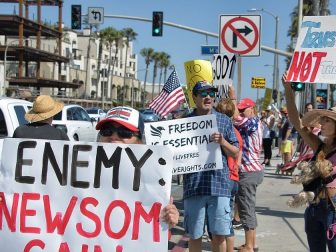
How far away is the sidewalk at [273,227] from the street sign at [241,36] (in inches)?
106

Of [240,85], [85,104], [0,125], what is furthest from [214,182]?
[85,104]

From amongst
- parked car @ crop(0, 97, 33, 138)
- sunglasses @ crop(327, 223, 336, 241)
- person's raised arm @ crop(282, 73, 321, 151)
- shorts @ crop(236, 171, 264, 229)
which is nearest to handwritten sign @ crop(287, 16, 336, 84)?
person's raised arm @ crop(282, 73, 321, 151)

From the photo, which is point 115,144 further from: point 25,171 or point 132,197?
point 25,171

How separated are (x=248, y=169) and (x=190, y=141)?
1.92 metres

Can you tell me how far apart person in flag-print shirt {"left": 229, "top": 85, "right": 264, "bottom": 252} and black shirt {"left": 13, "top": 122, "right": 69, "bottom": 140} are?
2.06 meters

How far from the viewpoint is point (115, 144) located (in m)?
2.99

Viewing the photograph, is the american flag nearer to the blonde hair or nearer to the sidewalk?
the sidewalk

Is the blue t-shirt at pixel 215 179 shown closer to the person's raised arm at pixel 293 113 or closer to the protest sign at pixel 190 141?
the protest sign at pixel 190 141

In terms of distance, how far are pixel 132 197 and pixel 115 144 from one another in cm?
31

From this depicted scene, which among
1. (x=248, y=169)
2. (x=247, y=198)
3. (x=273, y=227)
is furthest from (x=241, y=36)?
(x=247, y=198)

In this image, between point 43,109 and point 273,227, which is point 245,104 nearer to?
point 273,227

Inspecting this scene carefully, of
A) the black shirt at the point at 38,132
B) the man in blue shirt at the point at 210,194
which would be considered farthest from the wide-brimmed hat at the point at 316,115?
the black shirt at the point at 38,132

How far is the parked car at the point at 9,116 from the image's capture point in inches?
347

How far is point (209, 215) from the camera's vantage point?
4.89m
